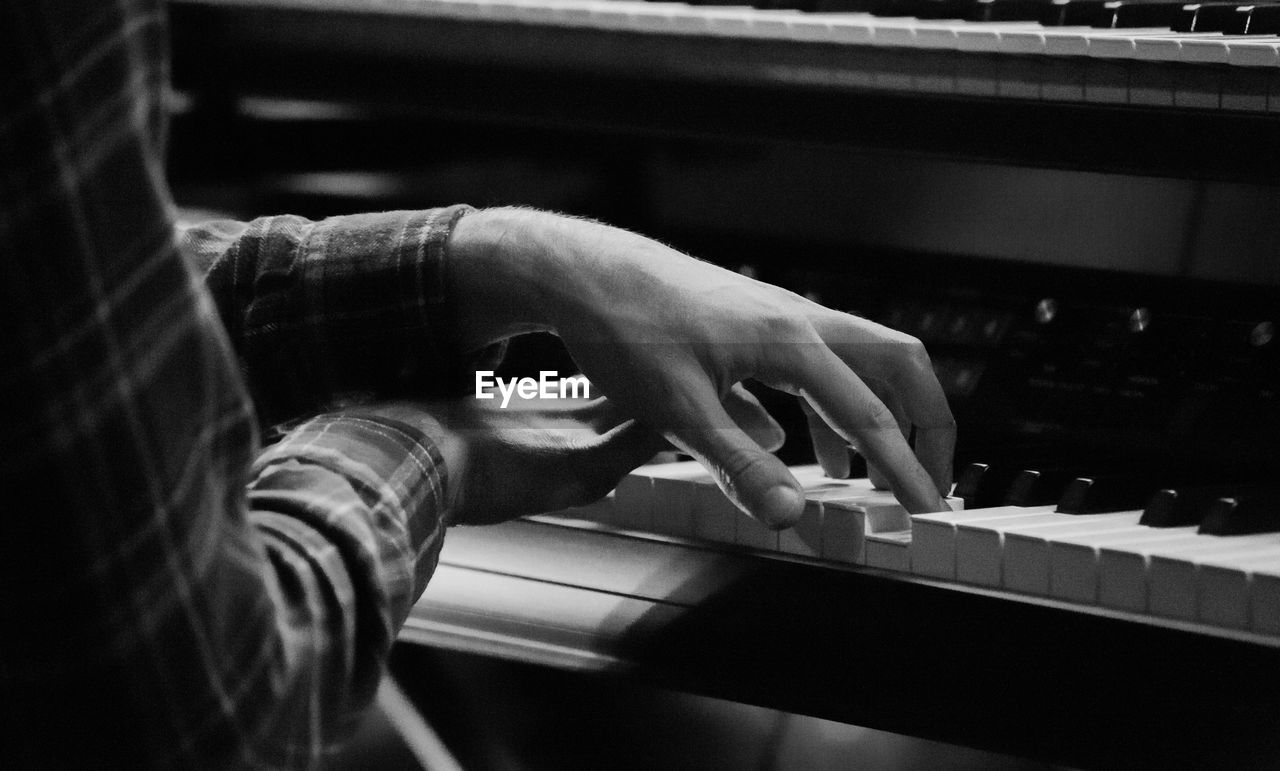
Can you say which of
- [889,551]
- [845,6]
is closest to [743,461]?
[889,551]

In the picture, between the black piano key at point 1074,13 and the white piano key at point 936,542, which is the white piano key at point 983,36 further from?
the white piano key at point 936,542

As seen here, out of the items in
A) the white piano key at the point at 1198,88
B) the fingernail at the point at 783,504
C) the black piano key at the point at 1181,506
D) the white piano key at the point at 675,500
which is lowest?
the white piano key at the point at 675,500

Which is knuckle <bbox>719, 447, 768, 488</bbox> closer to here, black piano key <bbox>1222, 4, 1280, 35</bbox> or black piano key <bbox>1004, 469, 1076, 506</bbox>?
black piano key <bbox>1004, 469, 1076, 506</bbox>

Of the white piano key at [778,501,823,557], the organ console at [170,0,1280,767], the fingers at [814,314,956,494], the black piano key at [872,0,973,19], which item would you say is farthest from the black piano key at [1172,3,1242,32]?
the white piano key at [778,501,823,557]

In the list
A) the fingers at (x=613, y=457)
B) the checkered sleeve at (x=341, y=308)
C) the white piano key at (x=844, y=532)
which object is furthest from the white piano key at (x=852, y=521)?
the checkered sleeve at (x=341, y=308)

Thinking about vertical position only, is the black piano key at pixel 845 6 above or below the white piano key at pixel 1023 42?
below

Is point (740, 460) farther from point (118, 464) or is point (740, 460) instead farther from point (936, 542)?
point (118, 464)

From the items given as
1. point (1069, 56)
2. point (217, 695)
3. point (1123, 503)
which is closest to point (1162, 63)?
point (1069, 56)

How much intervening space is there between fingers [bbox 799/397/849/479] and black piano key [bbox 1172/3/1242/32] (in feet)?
1.14

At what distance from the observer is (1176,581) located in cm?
72

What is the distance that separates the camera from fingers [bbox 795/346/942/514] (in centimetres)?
78

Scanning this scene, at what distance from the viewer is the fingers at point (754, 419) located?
936mm

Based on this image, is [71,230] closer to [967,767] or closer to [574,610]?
[574,610]

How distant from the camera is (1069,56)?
92 cm
